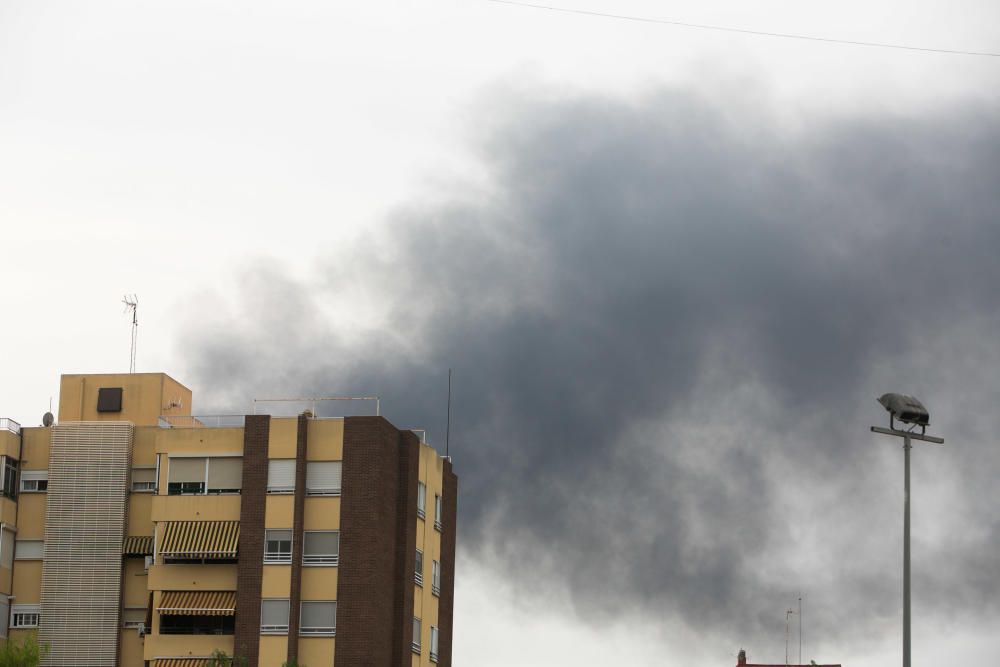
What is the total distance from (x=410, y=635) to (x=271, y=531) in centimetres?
891

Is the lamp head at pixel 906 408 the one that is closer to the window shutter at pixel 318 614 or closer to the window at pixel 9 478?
the window shutter at pixel 318 614

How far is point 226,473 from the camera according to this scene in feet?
264

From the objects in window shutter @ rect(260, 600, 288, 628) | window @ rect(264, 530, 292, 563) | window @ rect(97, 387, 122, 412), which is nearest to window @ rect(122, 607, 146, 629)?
window shutter @ rect(260, 600, 288, 628)

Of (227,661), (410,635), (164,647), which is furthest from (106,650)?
(410,635)

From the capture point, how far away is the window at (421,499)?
84.1m

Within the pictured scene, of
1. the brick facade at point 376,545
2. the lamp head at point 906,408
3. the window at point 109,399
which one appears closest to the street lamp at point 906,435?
the lamp head at point 906,408

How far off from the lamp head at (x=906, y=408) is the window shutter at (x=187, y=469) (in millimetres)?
40385

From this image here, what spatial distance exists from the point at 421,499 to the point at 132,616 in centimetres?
1520

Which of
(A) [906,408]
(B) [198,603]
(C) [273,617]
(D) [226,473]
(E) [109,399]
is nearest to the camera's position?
(A) [906,408]

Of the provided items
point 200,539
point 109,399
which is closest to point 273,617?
point 200,539

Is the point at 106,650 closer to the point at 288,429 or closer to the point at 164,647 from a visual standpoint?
the point at 164,647

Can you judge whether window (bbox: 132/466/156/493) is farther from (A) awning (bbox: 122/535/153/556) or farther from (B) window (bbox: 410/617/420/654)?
(B) window (bbox: 410/617/420/654)

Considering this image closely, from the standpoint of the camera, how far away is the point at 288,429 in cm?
7988

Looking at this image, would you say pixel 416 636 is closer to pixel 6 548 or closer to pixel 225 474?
pixel 225 474
